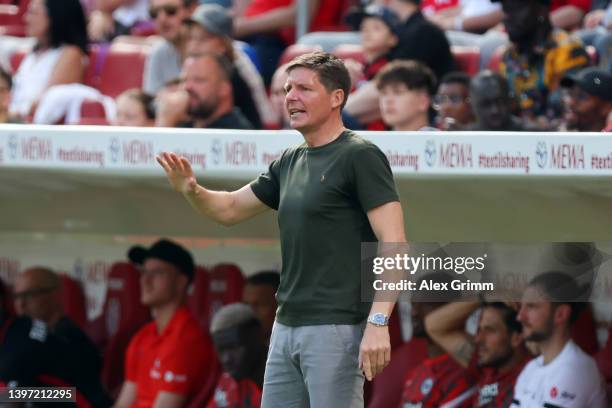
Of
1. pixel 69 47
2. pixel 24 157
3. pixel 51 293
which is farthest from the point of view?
pixel 69 47

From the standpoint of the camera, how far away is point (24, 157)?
6488mm

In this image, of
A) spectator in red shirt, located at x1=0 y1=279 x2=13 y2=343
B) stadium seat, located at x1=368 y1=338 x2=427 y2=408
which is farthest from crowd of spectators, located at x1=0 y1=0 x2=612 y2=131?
stadium seat, located at x1=368 y1=338 x2=427 y2=408

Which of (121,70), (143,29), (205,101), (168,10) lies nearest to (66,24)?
(121,70)

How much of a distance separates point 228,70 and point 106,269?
1.61 meters

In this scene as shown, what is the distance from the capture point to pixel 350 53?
8.95 meters

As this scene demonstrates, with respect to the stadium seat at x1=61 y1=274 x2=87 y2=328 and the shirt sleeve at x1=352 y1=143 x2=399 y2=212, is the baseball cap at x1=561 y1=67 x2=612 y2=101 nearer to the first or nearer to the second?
the shirt sleeve at x1=352 y1=143 x2=399 y2=212

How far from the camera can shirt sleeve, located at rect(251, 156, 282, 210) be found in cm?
522

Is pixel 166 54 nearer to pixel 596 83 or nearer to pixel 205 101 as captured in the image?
pixel 205 101

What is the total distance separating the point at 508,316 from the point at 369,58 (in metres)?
2.25

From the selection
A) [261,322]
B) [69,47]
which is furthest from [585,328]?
[69,47]

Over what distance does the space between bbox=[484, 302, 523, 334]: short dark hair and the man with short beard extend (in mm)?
1726

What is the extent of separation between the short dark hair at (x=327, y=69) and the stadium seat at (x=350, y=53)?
3.78 meters

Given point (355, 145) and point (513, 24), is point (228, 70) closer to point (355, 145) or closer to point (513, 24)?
point (513, 24)

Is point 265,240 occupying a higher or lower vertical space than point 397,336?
higher
